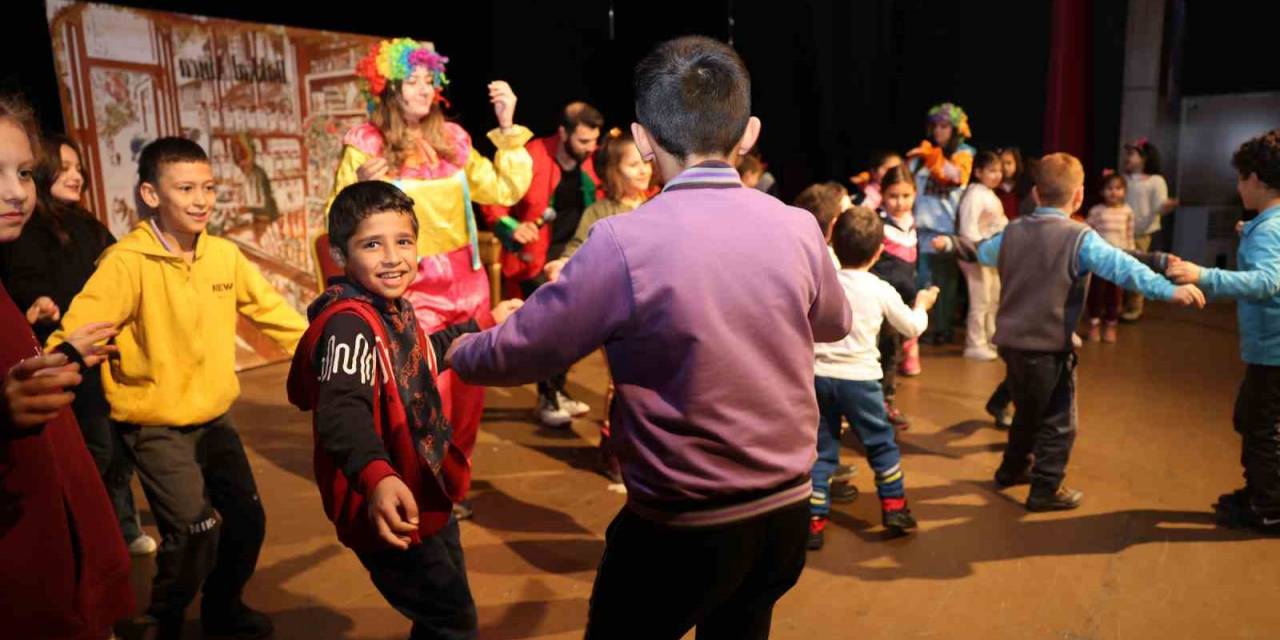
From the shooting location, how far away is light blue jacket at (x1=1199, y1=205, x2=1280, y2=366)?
9.68 ft

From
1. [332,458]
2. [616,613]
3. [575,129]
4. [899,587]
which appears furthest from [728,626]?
[575,129]

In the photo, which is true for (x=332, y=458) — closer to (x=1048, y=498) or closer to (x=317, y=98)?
(x=1048, y=498)

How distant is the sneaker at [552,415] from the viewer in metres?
4.61

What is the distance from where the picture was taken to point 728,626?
1.67 m

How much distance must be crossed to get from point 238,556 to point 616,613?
1427 mm

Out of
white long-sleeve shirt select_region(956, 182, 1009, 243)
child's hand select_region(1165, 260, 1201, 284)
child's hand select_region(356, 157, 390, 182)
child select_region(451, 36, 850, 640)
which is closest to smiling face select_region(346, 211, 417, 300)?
child select_region(451, 36, 850, 640)

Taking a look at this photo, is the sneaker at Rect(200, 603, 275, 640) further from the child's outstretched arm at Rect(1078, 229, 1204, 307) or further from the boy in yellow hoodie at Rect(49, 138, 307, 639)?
the child's outstretched arm at Rect(1078, 229, 1204, 307)

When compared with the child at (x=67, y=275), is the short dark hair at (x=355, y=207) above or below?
above

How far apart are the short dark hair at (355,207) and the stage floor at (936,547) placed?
1.04 metres

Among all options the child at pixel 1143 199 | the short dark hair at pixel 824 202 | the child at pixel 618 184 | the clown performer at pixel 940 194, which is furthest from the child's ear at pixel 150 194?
the child at pixel 1143 199

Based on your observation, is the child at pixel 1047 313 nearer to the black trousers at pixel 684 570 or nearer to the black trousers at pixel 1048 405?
the black trousers at pixel 1048 405

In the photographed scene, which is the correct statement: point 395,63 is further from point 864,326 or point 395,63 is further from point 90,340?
point 864,326

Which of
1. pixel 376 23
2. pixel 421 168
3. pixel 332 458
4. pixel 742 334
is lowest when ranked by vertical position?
pixel 332 458

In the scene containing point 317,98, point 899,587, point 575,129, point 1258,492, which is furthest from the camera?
point 317,98
